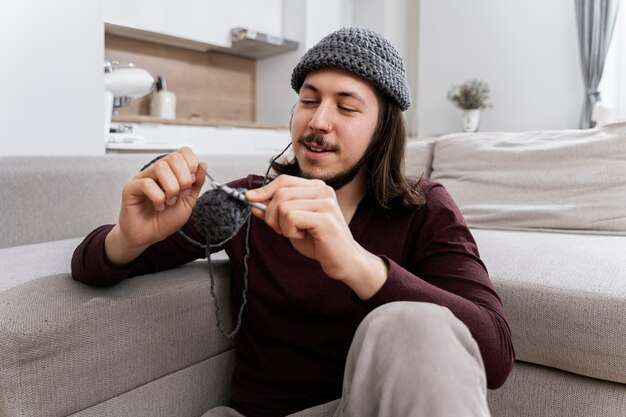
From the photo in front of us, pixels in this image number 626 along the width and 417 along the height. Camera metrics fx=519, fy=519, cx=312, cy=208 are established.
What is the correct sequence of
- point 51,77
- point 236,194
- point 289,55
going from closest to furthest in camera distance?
1. point 236,194
2. point 51,77
3. point 289,55

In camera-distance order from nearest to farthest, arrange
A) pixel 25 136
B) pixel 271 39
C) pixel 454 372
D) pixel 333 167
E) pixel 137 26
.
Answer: pixel 454 372 → pixel 333 167 → pixel 25 136 → pixel 137 26 → pixel 271 39

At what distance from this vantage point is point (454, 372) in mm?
545

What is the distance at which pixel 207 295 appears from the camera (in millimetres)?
979

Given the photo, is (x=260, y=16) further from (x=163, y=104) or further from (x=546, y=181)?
(x=546, y=181)

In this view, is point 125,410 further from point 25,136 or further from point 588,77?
point 588,77

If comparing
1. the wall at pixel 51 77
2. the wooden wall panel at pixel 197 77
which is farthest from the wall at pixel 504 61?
the wall at pixel 51 77

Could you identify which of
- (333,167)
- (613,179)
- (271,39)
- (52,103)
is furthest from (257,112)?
(333,167)

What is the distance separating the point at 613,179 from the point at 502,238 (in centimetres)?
44

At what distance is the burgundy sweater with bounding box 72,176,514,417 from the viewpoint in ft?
2.81

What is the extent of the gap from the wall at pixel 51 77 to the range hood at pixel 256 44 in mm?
2236

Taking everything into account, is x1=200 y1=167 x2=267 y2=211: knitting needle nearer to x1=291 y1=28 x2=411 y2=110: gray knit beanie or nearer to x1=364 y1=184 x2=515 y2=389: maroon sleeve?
x1=364 y1=184 x2=515 y2=389: maroon sleeve

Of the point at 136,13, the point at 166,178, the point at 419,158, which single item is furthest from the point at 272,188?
the point at 136,13

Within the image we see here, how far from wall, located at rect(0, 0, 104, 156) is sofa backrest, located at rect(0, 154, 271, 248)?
0.40 meters

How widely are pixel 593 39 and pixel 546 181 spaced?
8.59 feet
